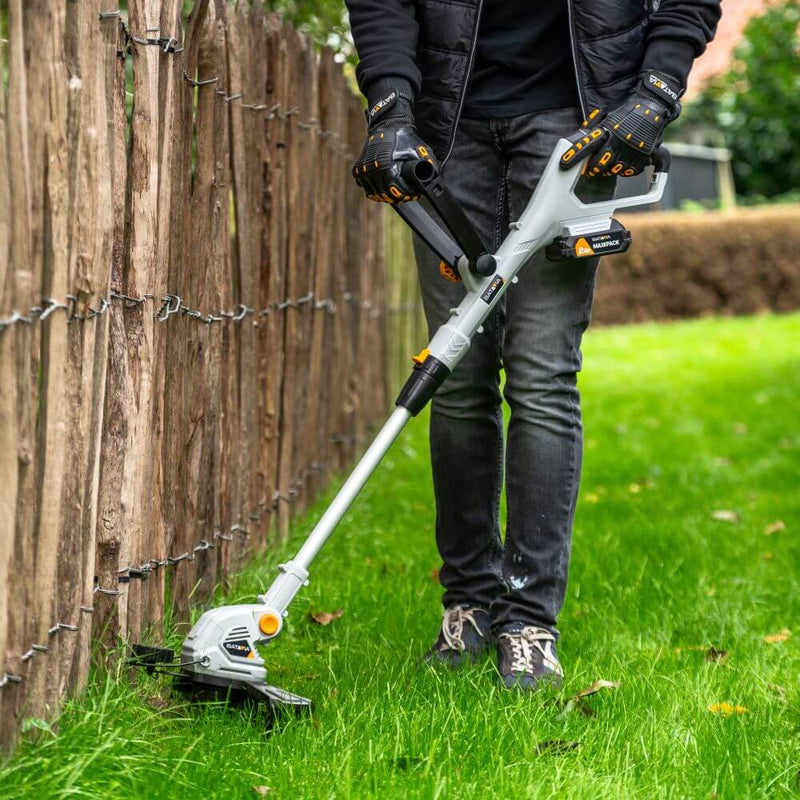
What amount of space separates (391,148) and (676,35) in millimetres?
648

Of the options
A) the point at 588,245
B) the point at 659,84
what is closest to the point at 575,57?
the point at 659,84

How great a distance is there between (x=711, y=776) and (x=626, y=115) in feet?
4.11

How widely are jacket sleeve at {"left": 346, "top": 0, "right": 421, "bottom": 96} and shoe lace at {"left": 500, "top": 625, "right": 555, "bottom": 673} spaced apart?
115 centimetres

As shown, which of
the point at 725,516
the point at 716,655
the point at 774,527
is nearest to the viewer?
the point at 716,655

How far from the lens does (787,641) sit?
3.13 meters

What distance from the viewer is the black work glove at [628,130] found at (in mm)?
2473

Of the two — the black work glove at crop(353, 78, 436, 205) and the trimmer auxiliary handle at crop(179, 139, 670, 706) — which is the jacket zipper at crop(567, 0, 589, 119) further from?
the black work glove at crop(353, 78, 436, 205)

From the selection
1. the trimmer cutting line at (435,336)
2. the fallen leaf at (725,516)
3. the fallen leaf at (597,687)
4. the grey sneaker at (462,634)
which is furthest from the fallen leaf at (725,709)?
the fallen leaf at (725,516)

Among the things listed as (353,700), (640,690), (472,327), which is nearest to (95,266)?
(472,327)

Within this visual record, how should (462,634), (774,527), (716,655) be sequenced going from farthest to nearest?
1. (774,527)
2. (716,655)
3. (462,634)

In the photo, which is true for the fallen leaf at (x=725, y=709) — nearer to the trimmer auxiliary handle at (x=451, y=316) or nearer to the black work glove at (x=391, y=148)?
the trimmer auxiliary handle at (x=451, y=316)

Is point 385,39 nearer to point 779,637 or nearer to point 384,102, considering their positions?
point 384,102

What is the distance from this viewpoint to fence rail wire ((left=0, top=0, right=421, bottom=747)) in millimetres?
1951

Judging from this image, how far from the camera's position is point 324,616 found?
3.13 meters
